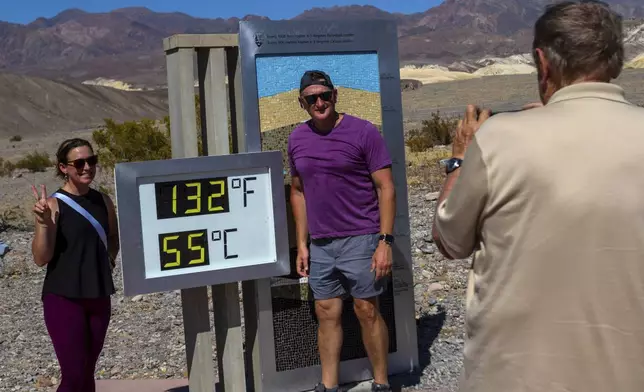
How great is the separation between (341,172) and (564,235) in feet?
7.79

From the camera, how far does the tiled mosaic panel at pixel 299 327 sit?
16.5 ft

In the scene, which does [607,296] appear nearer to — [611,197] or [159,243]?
[611,197]

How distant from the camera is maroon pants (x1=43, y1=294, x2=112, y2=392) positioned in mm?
4074

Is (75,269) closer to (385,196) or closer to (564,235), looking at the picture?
(385,196)

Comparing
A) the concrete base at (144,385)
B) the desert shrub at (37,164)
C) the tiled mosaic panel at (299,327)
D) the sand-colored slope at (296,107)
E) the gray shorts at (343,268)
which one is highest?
the desert shrub at (37,164)

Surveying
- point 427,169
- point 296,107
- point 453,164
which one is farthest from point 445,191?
point 427,169

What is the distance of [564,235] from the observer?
212 cm

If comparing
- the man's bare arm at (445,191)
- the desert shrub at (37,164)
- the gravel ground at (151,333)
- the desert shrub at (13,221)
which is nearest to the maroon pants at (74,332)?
the gravel ground at (151,333)

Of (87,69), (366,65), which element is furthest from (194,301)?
(87,69)

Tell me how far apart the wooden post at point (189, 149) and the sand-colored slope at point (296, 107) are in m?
0.64

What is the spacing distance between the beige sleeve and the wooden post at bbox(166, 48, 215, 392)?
6.99 ft

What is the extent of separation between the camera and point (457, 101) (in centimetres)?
4306

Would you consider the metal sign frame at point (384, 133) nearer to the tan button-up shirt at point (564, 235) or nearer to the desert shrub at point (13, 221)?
the tan button-up shirt at point (564, 235)

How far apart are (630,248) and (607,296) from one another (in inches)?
5.1
